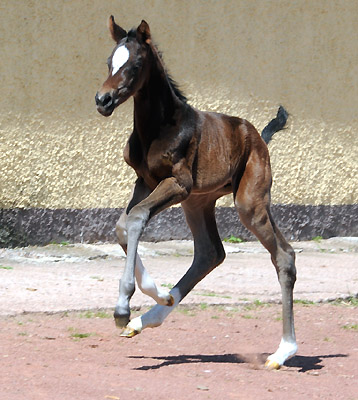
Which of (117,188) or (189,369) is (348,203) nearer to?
(117,188)

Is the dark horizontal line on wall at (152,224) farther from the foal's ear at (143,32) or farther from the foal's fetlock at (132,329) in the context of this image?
the foal's ear at (143,32)

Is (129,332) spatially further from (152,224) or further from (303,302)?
(152,224)

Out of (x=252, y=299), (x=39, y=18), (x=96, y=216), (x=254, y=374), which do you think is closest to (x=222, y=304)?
(x=252, y=299)

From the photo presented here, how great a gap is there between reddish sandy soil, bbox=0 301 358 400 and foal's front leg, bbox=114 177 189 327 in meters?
0.39

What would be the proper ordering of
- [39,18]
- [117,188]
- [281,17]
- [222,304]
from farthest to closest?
[281,17], [117,188], [39,18], [222,304]

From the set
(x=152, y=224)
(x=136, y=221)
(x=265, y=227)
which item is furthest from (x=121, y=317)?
(x=152, y=224)

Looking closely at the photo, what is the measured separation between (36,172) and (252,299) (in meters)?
3.06

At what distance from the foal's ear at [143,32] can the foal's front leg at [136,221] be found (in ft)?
2.90

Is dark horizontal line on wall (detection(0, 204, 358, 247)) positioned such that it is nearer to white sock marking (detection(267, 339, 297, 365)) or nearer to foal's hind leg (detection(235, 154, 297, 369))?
foal's hind leg (detection(235, 154, 297, 369))

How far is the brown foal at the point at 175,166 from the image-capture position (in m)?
5.38

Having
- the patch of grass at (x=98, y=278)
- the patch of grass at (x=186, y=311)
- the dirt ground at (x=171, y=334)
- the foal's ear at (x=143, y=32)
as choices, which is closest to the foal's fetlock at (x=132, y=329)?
the dirt ground at (x=171, y=334)

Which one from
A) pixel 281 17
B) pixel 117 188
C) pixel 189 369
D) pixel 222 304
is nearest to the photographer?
pixel 189 369

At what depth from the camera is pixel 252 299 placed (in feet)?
25.3

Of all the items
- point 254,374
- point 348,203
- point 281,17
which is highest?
point 281,17
